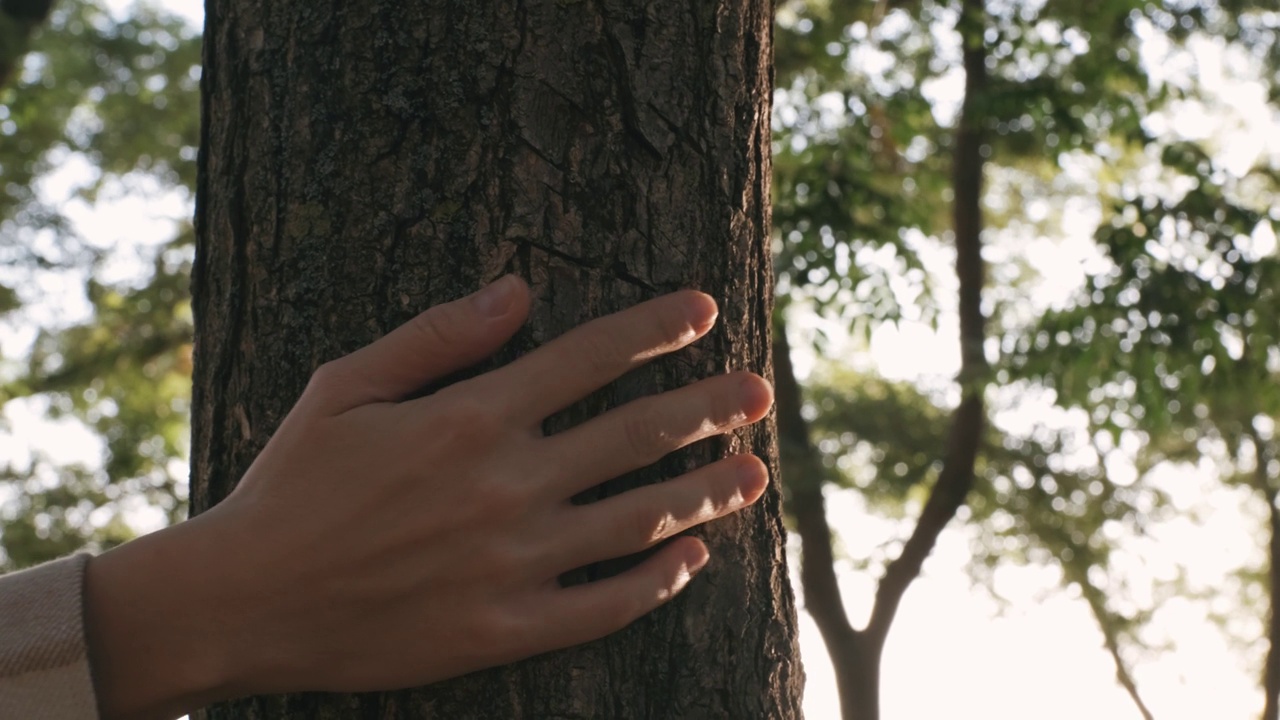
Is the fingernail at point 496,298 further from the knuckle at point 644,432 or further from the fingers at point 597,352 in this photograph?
the knuckle at point 644,432

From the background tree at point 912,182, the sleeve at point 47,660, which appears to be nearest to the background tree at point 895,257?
the background tree at point 912,182

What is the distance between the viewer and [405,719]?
1.29 m

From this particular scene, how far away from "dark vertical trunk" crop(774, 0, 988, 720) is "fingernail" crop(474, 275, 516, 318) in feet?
25.3

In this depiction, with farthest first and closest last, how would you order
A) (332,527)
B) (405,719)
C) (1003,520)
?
1. (1003,520)
2. (405,719)
3. (332,527)

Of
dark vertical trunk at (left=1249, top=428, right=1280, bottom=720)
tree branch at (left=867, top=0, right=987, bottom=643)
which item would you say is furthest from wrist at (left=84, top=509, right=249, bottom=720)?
dark vertical trunk at (left=1249, top=428, right=1280, bottom=720)

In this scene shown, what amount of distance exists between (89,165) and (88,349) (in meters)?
Result: 2.18

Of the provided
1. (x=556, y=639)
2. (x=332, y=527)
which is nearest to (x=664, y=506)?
(x=556, y=639)

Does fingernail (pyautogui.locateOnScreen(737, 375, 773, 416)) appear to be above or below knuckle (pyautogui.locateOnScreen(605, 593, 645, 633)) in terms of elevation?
above

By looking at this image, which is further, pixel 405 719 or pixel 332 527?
pixel 405 719

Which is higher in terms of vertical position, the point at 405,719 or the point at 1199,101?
the point at 1199,101

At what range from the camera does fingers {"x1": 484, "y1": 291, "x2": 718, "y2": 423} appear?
122cm

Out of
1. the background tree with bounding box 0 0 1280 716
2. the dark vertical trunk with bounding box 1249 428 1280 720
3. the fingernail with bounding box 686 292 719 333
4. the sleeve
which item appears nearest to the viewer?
the sleeve

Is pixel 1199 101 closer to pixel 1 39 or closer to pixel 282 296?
pixel 1 39

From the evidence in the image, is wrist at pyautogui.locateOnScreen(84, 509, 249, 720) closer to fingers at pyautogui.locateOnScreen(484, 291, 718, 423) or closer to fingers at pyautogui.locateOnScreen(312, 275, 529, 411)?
fingers at pyautogui.locateOnScreen(312, 275, 529, 411)
